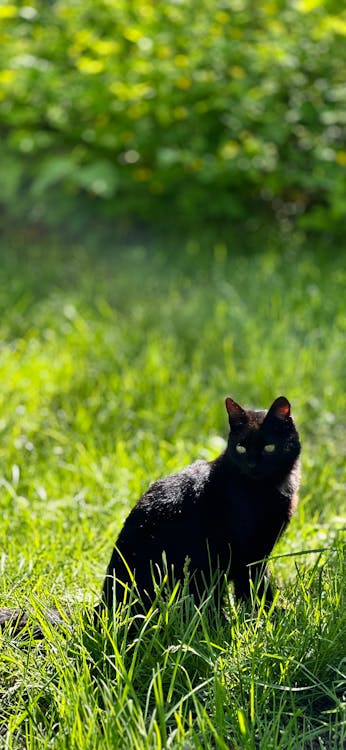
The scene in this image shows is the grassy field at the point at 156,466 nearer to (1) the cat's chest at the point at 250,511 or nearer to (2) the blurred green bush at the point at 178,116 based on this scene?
(1) the cat's chest at the point at 250,511

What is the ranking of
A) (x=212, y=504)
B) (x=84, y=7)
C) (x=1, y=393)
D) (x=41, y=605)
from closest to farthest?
(x=41, y=605)
(x=212, y=504)
(x=1, y=393)
(x=84, y=7)

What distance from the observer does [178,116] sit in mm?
6547

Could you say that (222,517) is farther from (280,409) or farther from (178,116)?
(178,116)

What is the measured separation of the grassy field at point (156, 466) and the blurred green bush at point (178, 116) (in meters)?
0.47

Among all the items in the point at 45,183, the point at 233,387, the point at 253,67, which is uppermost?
the point at 253,67

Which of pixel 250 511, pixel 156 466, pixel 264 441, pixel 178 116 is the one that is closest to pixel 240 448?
pixel 264 441

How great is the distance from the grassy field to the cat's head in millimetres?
356

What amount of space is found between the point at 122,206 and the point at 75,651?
451 cm

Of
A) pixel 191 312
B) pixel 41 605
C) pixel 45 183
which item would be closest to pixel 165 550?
pixel 41 605

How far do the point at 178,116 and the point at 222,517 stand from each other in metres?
4.38

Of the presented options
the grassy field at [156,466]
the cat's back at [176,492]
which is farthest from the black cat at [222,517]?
the grassy field at [156,466]

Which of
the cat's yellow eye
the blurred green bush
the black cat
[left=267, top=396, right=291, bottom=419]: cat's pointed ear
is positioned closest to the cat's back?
the black cat

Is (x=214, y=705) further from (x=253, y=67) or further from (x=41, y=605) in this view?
(x=253, y=67)

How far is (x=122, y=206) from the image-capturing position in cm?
658
